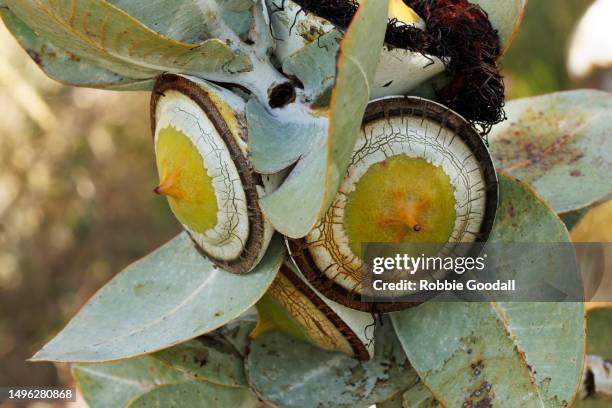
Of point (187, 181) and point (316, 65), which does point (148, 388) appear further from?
point (316, 65)

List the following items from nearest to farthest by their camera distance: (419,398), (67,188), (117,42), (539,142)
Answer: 1. (117,42)
2. (419,398)
3. (539,142)
4. (67,188)

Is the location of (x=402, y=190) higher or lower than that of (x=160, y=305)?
Result: higher

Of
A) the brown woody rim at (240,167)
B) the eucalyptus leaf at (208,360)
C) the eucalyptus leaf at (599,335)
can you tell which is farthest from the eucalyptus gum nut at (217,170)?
the eucalyptus leaf at (599,335)

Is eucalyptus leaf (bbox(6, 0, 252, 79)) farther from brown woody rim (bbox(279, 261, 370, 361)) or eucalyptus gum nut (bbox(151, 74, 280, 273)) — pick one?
brown woody rim (bbox(279, 261, 370, 361))

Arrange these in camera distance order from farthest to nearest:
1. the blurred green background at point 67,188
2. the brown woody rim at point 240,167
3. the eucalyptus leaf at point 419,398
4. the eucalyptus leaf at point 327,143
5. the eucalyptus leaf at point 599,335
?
the blurred green background at point 67,188 → the eucalyptus leaf at point 599,335 → the eucalyptus leaf at point 419,398 → the brown woody rim at point 240,167 → the eucalyptus leaf at point 327,143

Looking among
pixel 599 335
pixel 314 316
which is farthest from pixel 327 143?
pixel 599 335

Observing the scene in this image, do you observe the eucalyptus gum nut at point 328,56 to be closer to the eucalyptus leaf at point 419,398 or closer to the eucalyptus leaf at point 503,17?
the eucalyptus leaf at point 503,17
